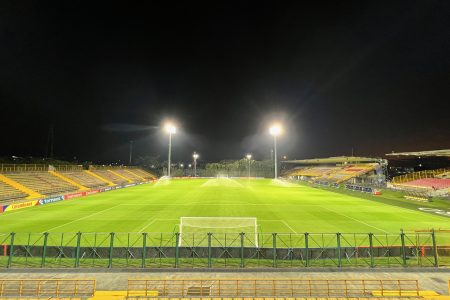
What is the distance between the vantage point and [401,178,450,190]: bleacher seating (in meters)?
52.7

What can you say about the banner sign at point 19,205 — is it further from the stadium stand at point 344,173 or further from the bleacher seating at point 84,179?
the stadium stand at point 344,173

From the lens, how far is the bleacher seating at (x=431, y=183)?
52653mm

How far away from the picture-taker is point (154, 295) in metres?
12.7

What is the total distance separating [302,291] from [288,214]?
20.0 m

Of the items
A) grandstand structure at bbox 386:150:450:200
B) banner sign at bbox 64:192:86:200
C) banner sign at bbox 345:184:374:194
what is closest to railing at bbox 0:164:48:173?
banner sign at bbox 64:192:86:200

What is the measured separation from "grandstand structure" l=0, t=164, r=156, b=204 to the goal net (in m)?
31.6

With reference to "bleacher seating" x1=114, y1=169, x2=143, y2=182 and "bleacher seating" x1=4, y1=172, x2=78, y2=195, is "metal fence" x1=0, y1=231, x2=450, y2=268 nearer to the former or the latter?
"bleacher seating" x1=4, y1=172, x2=78, y2=195

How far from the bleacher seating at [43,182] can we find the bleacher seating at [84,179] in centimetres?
450

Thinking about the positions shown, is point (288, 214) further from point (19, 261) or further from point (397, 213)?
point (19, 261)

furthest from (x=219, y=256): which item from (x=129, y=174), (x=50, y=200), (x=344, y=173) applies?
(x=344, y=173)

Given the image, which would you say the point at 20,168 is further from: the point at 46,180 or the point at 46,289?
the point at 46,289

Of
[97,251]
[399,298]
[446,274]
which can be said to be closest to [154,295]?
[97,251]

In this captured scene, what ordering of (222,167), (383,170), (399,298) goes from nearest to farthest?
(399,298), (383,170), (222,167)

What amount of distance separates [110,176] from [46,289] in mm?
68818
